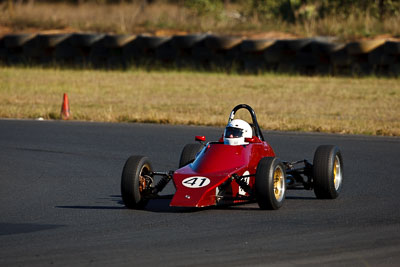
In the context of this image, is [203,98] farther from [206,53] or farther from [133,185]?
[133,185]

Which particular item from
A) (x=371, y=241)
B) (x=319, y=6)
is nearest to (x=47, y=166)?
(x=371, y=241)

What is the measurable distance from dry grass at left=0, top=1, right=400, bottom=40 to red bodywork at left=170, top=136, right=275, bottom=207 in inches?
670

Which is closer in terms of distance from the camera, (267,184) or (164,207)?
(267,184)

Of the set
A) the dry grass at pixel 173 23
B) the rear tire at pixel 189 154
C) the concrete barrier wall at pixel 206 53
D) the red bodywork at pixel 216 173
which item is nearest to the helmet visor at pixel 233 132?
the red bodywork at pixel 216 173

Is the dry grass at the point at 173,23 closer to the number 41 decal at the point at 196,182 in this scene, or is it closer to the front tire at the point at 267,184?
the front tire at the point at 267,184

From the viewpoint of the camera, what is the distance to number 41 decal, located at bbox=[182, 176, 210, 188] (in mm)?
8414

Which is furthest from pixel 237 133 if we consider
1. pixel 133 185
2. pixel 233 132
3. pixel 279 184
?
pixel 133 185

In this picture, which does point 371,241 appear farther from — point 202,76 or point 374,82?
point 202,76

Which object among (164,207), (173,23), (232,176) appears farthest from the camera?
(173,23)

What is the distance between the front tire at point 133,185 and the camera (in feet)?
28.5

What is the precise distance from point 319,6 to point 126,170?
868 inches

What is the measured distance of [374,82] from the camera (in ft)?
73.5

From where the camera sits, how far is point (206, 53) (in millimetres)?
25312

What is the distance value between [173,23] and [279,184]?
67.9ft
